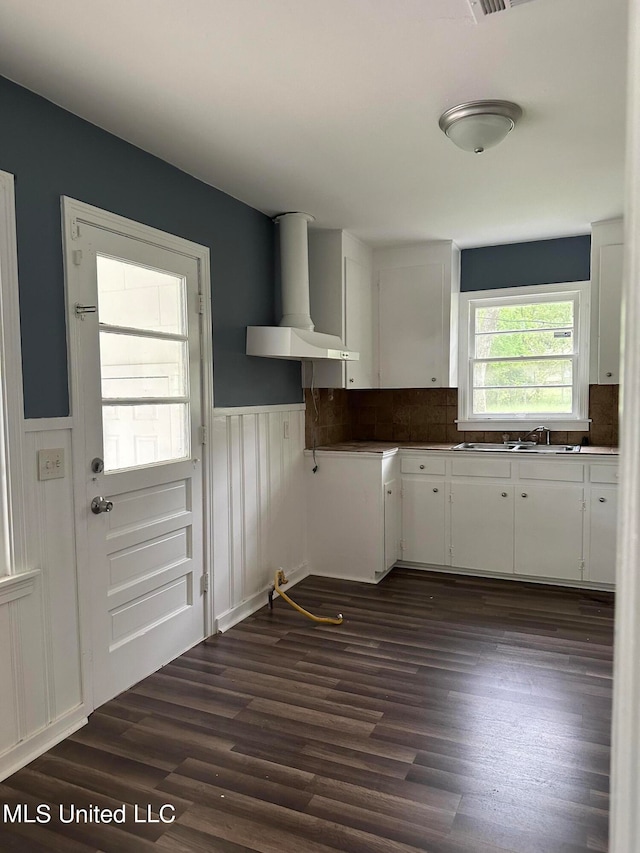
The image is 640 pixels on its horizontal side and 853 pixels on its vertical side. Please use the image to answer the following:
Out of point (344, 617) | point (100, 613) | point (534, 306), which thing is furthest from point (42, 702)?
point (534, 306)

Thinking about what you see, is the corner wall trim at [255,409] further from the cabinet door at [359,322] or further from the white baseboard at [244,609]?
the white baseboard at [244,609]

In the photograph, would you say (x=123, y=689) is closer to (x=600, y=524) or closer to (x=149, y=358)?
(x=149, y=358)

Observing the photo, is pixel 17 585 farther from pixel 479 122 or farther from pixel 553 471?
pixel 553 471

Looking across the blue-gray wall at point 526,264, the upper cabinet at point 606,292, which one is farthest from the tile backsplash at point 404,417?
the blue-gray wall at point 526,264

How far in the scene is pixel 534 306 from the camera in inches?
188

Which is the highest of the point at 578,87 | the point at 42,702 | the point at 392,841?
the point at 578,87

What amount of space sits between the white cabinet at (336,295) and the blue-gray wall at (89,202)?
26.9 inches

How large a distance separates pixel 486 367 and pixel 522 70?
115 inches

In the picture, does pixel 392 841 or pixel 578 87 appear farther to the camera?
pixel 578 87

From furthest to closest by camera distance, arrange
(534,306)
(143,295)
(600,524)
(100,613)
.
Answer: (534,306)
(600,524)
(143,295)
(100,613)

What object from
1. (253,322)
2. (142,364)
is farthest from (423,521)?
(142,364)

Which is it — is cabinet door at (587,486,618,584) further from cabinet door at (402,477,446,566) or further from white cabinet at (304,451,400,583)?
white cabinet at (304,451,400,583)

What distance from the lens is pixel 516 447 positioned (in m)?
4.54

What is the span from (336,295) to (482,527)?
1968 millimetres
